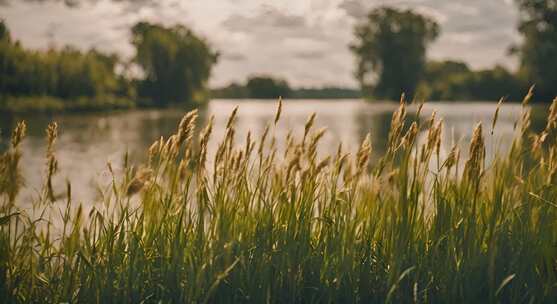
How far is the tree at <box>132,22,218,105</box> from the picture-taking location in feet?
240

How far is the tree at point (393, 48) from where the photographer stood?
77188 mm

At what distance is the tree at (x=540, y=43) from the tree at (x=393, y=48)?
78.3 feet

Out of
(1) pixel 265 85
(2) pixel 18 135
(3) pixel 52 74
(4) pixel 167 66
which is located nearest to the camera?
(2) pixel 18 135

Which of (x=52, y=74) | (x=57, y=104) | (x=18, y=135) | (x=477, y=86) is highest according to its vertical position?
(x=477, y=86)

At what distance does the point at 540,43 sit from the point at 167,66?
1750 inches

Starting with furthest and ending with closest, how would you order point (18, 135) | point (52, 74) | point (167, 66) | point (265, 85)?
point (265, 85), point (167, 66), point (52, 74), point (18, 135)

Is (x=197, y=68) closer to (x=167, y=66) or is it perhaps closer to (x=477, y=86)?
(x=167, y=66)

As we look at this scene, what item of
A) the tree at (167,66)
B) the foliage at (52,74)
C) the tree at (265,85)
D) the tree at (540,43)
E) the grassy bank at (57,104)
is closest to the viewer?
the grassy bank at (57,104)

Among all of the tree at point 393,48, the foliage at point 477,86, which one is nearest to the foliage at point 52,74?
the tree at point 393,48

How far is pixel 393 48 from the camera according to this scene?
79.0 metres

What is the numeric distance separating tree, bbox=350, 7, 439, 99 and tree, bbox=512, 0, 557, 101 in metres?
23.9

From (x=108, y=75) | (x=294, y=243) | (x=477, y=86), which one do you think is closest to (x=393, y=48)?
(x=477, y=86)

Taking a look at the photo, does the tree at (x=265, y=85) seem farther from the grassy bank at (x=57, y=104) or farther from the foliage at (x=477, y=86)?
the grassy bank at (x=57, y=104)

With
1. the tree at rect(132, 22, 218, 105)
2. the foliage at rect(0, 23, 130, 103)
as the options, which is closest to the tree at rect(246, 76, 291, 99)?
the tree at rect(132, 22, 218, 105)
